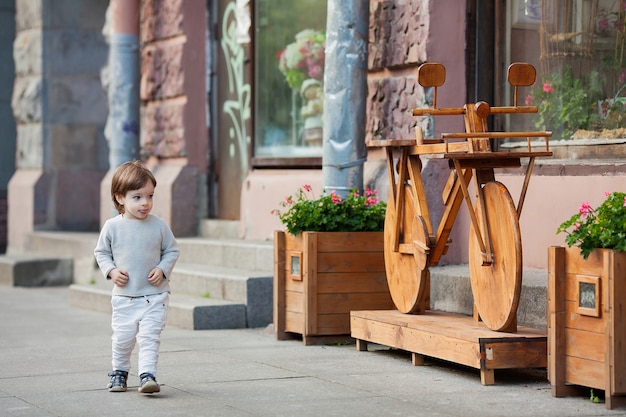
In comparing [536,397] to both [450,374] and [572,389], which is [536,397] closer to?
[572,389]

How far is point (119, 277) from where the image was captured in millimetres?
6359

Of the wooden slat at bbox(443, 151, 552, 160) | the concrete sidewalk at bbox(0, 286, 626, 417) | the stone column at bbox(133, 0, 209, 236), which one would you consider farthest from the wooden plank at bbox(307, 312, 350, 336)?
the stone column at bbox(133, 0, 209, 236)

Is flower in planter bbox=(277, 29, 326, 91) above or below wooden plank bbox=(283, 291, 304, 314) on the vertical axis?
above

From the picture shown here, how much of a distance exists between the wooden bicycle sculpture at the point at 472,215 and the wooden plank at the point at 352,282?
0.42 meters

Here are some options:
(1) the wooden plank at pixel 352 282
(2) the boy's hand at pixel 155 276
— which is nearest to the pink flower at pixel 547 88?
(1) the wooden plank at pixel 352 282

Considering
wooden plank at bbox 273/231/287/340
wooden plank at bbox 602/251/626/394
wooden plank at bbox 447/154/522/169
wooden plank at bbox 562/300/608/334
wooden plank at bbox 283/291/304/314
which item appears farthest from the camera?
wooden plank at bbox 273/231/287/340

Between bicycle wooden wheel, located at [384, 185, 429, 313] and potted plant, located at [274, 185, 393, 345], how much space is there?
0.39 m

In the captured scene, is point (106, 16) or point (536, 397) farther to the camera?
point (106, 16)

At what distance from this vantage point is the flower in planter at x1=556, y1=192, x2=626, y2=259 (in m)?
5.70

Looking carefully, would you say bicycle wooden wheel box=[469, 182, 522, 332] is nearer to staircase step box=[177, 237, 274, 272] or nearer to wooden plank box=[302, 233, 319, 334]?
wooden plank box=[302, 233, 319, 334]

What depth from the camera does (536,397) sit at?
6.07 m

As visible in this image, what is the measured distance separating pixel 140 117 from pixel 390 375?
6409 mm

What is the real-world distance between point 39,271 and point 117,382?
720 cm

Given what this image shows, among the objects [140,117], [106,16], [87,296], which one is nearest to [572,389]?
[87,296]
